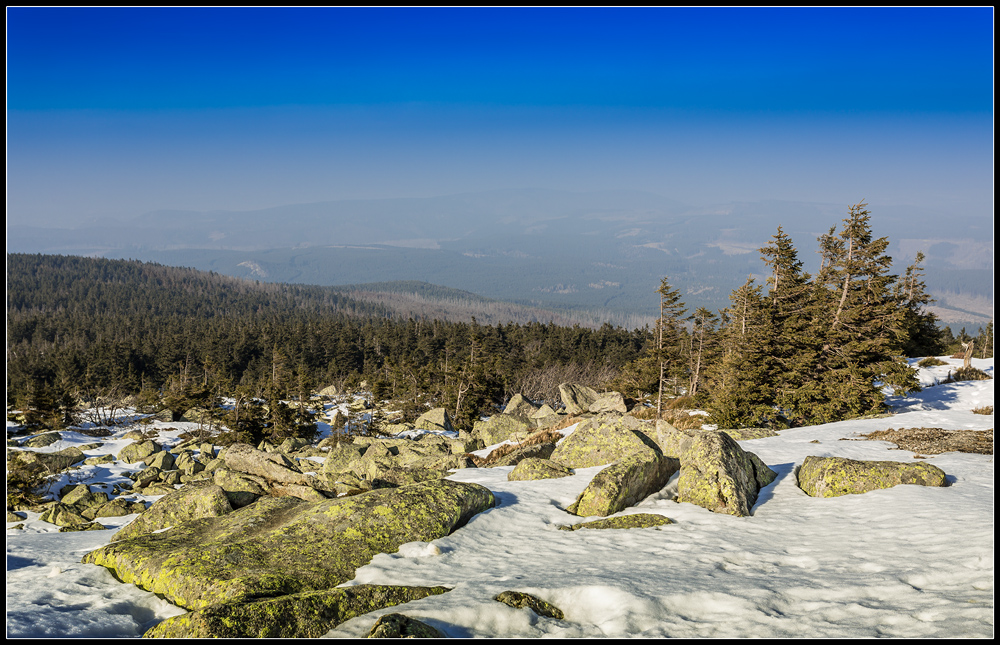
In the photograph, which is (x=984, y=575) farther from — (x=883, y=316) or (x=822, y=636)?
(x=883, y=316)

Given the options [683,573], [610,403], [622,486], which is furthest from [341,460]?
[610,403]

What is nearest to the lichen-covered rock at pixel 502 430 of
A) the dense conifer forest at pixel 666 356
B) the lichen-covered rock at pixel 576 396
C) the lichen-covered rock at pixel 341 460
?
the lichen-covered rock at pixel 341 460

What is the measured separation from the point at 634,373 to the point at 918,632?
4427 centimetres

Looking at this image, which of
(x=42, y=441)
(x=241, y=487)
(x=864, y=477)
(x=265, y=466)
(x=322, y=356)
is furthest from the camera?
(x=322, y=356)

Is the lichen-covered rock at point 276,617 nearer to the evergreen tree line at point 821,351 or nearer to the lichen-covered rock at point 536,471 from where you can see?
the lichen-covered rock at point 536,471

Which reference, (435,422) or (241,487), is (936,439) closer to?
(241,487)

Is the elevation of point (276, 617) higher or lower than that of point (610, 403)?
higher

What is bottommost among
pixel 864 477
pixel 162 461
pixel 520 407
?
pixel 520 407

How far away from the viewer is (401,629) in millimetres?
4895

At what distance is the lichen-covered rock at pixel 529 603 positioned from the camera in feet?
19.6

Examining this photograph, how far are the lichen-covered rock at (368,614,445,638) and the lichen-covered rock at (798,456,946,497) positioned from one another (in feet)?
33.6

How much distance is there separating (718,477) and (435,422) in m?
37.5

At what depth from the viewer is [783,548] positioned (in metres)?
8.54

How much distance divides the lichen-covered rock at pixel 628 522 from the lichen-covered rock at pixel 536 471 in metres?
4.24
